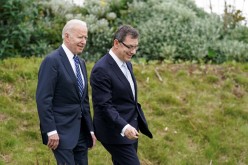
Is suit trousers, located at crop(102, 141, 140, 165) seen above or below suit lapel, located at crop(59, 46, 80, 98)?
below

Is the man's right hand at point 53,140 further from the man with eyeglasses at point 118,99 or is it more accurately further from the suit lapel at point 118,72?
the suit lapel at point 118,72

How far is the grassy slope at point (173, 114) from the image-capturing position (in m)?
7.08

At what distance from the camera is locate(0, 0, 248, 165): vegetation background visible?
289 inches

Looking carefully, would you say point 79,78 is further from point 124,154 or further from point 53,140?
point 124,154

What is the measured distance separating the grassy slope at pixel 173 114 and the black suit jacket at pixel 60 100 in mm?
1694

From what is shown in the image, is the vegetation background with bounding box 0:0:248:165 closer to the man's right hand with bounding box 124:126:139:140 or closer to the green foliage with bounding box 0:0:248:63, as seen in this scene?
the green foliage with bounding box 0:0:248:63

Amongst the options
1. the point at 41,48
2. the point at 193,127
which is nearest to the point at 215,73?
the point at 193,127

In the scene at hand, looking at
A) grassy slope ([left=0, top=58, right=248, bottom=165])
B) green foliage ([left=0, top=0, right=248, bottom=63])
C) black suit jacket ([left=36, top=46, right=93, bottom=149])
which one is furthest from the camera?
green foliage ([left=0, top=0, right=248, bottom=63])

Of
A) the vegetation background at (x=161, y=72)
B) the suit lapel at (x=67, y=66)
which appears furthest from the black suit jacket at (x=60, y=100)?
the vegetation background at (x=161, y=72)

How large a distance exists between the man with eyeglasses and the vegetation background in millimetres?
1033

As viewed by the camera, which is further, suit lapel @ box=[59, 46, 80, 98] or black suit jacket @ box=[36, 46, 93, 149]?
suit lapel @ box=[59, 46, 80, 98]

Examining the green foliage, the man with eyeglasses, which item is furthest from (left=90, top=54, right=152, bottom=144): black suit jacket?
the green foliage

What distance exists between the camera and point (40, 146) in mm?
6977

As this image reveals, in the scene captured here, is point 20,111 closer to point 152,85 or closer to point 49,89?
point 152,85
